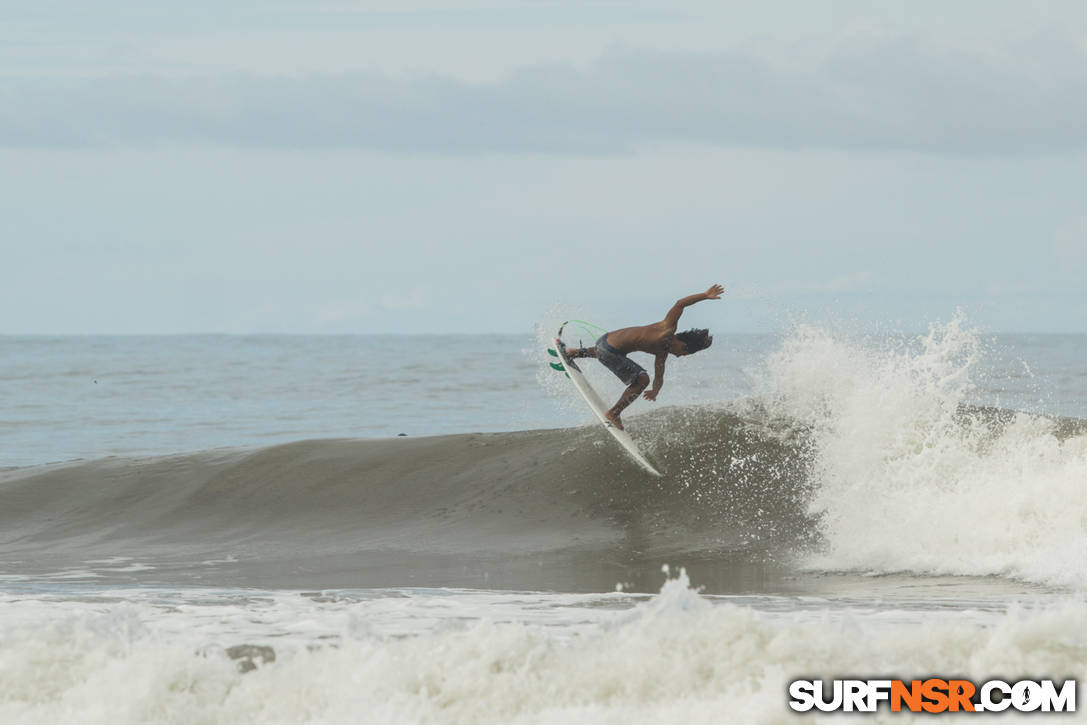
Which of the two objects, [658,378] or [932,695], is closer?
[932,695]

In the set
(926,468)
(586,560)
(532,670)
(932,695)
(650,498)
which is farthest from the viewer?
(650,498)

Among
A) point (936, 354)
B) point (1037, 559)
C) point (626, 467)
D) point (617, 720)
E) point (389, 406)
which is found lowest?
point (617, 720)

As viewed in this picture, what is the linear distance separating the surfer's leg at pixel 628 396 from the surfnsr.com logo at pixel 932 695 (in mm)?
5337

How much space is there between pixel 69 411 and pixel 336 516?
50.6 feet

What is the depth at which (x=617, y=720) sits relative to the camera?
188 inches

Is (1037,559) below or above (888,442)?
below

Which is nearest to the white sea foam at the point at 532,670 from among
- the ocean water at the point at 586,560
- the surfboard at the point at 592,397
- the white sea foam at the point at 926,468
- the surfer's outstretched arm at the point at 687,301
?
the ocean water at the point at 586,560

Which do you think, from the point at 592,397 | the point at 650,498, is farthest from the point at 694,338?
the point at 650,498

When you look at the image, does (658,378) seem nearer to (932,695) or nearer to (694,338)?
(694,338)

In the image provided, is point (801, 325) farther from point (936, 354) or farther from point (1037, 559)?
point (1037, 559)

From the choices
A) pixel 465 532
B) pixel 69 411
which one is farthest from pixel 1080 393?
pixel 69 411

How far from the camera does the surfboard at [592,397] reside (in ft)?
35.5

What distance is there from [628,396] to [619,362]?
0.33 metres

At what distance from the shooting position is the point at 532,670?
17.2ft
